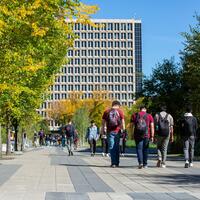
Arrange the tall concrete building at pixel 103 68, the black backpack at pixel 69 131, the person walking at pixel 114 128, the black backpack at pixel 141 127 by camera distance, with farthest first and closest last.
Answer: the tall concrete building at pixel 103 68 < the black backpack at pixel 69 131 < the person walking at pixel 114 128 < the black backpack at pixel 141 127

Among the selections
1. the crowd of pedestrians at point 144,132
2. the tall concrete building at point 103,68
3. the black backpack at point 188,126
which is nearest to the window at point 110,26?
the tall concrete building at point 103,68

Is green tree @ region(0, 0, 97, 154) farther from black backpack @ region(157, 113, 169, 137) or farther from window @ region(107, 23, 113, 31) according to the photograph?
window @ region(107, 23, 113, 31)

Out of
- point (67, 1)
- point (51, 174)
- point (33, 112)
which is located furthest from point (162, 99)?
point (51, 174)

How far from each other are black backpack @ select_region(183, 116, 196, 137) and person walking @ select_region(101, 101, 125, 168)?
2110 mm

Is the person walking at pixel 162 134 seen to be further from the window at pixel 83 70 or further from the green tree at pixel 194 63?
the window at pixel 83 70

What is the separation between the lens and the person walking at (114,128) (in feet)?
54.7

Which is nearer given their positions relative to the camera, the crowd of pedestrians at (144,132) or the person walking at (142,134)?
the person walking at (142,134)

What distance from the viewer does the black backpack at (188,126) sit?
1772cm

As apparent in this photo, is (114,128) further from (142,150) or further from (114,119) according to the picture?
(142,150)

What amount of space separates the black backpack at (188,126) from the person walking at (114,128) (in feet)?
6.92

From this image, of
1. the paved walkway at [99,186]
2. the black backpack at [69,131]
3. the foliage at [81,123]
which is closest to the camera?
the paved walkway at [99,186]

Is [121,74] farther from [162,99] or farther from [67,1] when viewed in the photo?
[67,1]

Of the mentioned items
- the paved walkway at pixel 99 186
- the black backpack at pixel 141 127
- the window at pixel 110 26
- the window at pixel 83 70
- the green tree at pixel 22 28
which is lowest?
the paved walkway at pixel 99 186

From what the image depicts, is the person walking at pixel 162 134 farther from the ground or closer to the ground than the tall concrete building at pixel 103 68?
closer to the ground
